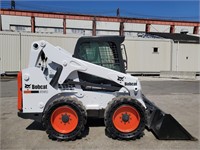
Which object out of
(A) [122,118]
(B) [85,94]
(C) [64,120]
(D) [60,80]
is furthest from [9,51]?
(A) [122,118]

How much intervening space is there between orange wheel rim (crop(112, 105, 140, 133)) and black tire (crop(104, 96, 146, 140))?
0.07 ft

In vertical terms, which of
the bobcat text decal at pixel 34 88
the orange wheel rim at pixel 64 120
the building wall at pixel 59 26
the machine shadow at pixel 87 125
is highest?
the building wall at pixel 59 26

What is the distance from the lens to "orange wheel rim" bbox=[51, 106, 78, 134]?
4012 mm

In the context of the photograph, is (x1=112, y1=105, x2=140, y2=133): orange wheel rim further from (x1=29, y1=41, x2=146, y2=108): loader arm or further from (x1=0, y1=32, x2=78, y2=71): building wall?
(x1=0, y1=32, x2=78, y2=71): building wall

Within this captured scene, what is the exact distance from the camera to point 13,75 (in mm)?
16641

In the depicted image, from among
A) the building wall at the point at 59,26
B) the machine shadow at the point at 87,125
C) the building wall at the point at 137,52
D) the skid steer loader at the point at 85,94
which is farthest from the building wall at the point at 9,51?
the building wall at the point at 59,26

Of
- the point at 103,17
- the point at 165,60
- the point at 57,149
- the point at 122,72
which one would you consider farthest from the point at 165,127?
the point at 103,17

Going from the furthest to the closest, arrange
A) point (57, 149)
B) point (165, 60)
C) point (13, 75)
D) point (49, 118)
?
point (165, 60), point (13, 75), point (49, 118), point (57, 149)

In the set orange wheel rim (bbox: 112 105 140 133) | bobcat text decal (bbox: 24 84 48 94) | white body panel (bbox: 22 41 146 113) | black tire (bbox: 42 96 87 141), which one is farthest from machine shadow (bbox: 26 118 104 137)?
bobcat text decal (bbox: 24 84 48 94)

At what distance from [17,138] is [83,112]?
1.49 meters

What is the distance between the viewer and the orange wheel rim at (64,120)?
13.2 feet

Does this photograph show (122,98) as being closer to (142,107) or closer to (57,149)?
(142,107)

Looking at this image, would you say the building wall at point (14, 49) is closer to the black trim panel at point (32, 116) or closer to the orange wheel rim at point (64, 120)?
the black trim panel at point (32, 116)

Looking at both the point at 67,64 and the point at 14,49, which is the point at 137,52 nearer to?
the point at 14,49
